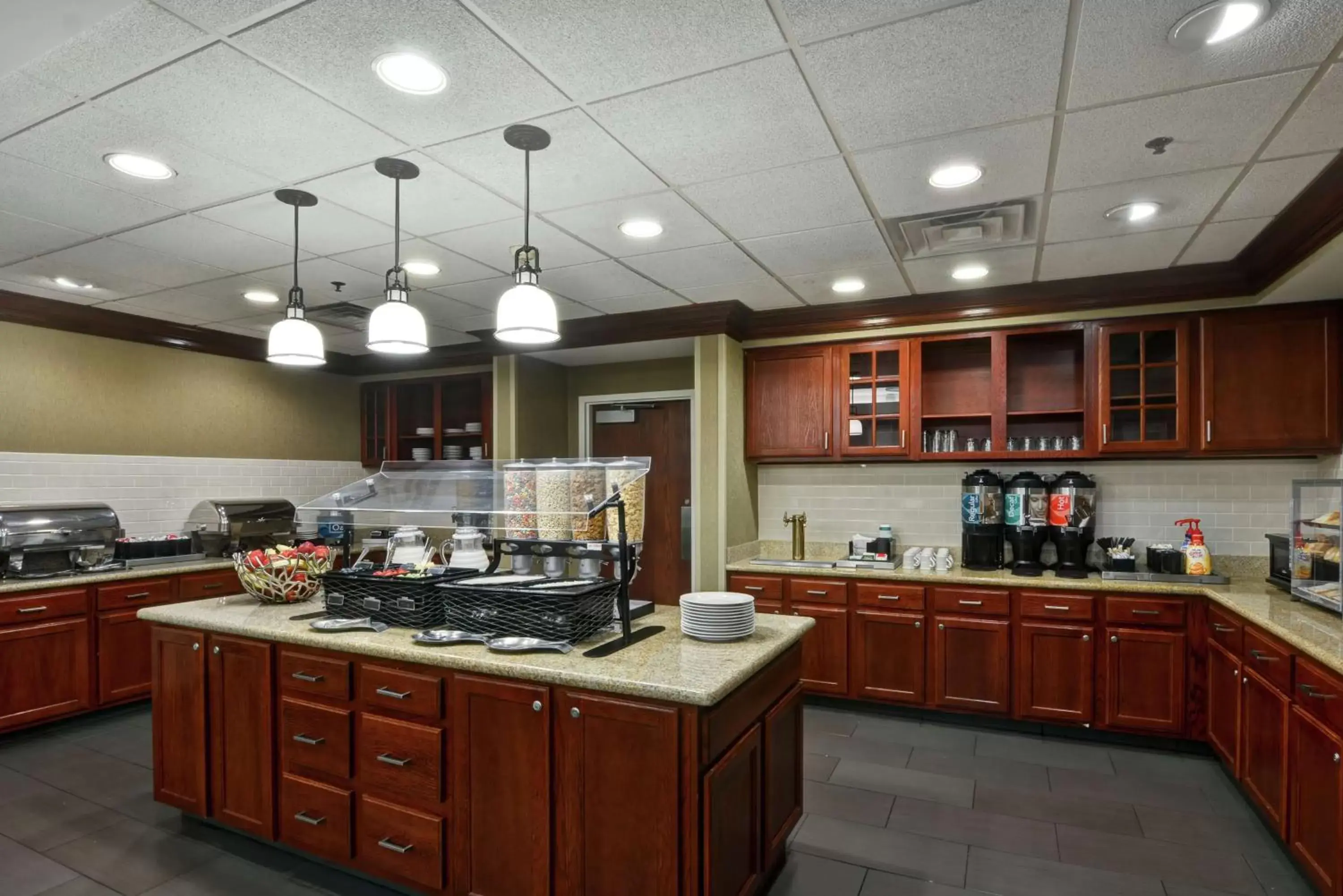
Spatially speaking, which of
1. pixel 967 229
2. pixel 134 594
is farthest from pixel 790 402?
pixel 134 594

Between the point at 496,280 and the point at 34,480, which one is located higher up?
the point at 496,280

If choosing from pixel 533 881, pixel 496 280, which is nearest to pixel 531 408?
pixel 496 280

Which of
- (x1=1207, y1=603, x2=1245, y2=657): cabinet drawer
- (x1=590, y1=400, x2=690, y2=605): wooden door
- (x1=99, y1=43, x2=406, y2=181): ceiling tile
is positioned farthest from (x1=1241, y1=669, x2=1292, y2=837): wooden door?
(x1=99, y1=43, x2=406, y2=181): ceiling tile

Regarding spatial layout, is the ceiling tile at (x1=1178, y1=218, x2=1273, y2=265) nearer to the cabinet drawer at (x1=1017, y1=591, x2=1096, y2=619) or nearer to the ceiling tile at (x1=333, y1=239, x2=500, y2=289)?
the cabinet drawer at (x1=1017, y1=591, x2=1096, y2=619)

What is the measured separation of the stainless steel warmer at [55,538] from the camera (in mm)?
4055

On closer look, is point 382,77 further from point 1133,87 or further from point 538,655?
point 1133,87

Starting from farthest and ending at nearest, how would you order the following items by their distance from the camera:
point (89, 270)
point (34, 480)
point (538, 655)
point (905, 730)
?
1. point (34, 480)
2. point (905, 730)
3. point (89, 270)
4. point (538, 655)

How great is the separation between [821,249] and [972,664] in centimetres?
249

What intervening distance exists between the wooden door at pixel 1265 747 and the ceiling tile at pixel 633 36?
2973 mm

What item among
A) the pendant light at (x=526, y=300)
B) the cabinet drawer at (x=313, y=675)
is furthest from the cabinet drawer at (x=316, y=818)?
the pendant light at (x=526, y=300)

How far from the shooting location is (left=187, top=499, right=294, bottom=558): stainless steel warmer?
16.5 feet

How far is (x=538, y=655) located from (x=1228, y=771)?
334 cm

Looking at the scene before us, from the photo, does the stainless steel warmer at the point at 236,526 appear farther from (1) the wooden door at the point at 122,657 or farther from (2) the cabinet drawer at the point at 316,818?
(2) the cabinet drawer at the point at 316,818

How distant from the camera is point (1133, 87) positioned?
2.07 m
